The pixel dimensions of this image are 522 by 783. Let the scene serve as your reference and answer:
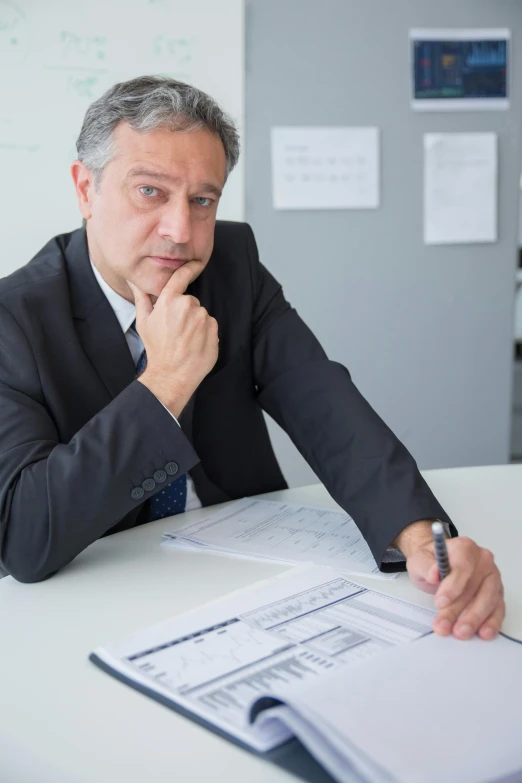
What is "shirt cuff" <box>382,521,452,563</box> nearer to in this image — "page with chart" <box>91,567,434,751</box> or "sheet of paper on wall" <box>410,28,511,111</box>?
"page with chart" <box>91,567,434,751</box>

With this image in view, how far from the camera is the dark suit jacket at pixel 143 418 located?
3.55 feet

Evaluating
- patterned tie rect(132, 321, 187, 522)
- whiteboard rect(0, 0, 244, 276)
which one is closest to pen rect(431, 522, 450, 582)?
patterned tie rect(132, 321, 187, 522)

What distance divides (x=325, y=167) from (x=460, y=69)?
61cm

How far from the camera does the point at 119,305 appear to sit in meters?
1.44

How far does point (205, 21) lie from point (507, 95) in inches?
44.0

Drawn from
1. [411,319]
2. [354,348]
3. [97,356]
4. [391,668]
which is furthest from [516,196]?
[391,668]

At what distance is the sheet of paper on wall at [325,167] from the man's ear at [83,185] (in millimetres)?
1499

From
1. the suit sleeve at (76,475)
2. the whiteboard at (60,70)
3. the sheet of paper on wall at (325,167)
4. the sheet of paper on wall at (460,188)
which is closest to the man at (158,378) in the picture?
the suit sleeve at (76,475)

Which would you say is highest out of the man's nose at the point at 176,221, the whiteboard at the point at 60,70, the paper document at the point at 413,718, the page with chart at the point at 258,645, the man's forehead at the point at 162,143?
the whiteboard at the point at 60,70

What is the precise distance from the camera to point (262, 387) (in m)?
1.56

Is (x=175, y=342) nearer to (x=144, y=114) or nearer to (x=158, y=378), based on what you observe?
(x=158, y=378)

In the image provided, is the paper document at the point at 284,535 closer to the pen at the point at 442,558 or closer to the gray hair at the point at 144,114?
the pen at the point at 442,558

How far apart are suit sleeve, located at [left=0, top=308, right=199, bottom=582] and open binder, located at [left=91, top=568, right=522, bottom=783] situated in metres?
0.24

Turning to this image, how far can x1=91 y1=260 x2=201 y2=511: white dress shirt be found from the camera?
1.43 metres
